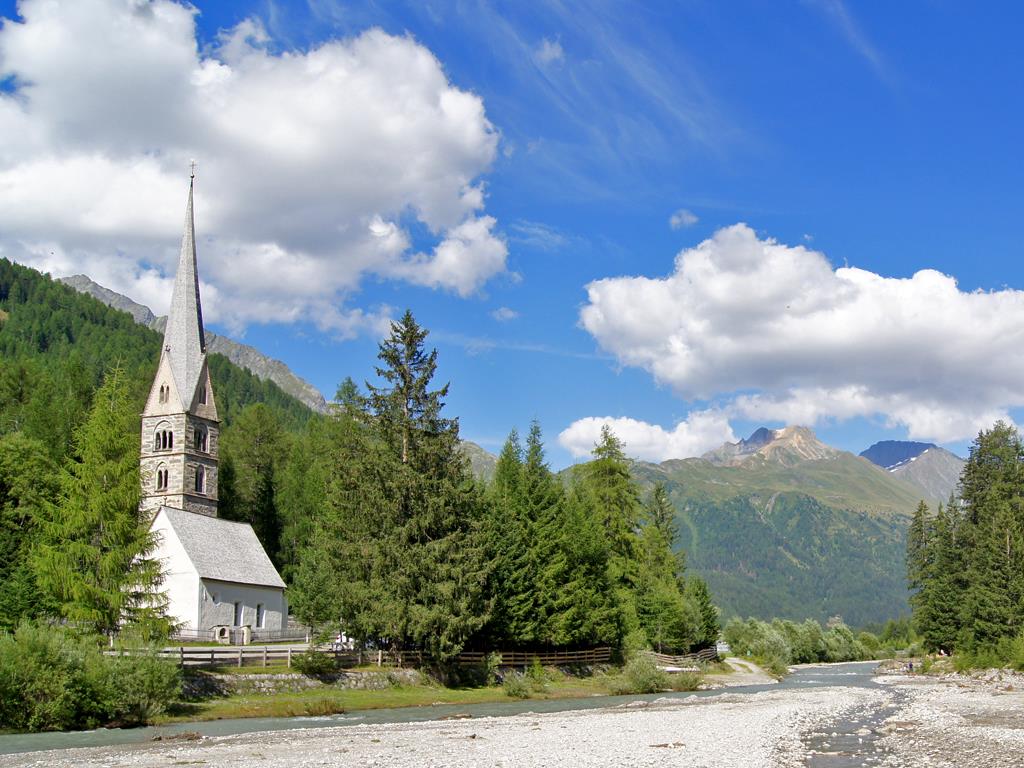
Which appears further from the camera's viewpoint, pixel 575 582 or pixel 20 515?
pixel 575 582

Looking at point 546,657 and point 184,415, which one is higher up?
point 184,415

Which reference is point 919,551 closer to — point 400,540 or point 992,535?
point 992,535

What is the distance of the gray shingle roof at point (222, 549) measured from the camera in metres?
68.5

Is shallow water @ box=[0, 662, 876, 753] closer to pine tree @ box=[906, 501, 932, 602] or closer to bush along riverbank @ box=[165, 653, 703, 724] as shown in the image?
bush along riverbank @ box=[165, 653, 703, 724]

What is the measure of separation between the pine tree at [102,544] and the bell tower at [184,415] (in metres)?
39.1

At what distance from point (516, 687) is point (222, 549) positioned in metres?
31.5

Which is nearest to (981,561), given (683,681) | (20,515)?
(683,681)

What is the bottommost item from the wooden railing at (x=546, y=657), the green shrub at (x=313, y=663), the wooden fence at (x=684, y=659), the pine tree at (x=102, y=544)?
the wooden fence at (x=684, y=659)

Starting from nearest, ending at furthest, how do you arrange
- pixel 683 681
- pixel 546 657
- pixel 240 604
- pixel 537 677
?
pixel 537 677
pixel 683 681
pixel 546 657
pixel 240 604

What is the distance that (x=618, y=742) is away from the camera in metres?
30.6

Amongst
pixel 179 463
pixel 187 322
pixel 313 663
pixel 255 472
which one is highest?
pixel 187 322

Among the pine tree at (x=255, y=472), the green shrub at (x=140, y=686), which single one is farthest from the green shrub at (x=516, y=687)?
the pine tree at (x=255, y=472)

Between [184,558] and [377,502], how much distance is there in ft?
74.8

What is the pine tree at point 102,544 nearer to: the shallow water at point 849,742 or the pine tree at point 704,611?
the shallow water at point 849,742
